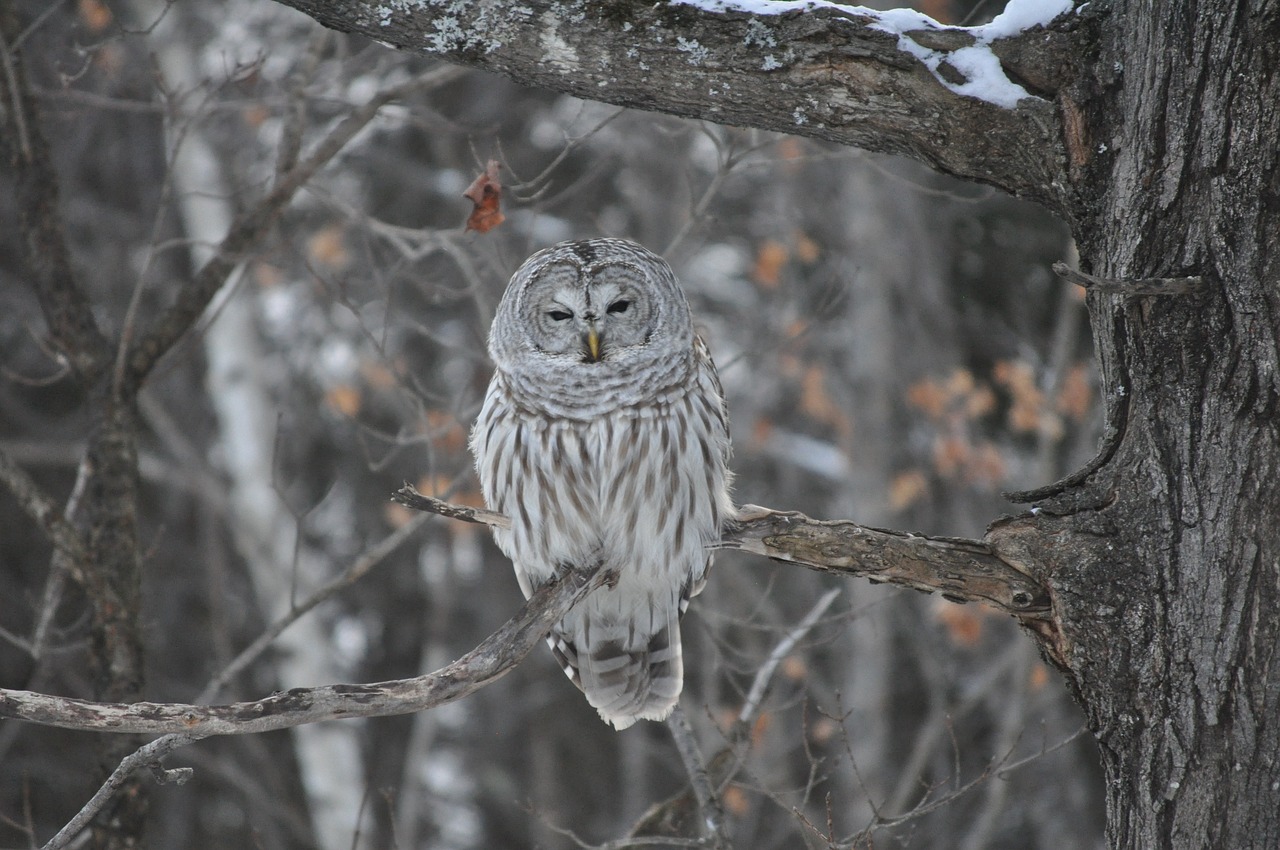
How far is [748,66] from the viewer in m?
2.85

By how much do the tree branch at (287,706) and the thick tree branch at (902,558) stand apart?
38 centimetres

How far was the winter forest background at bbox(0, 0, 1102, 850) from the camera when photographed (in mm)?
7684

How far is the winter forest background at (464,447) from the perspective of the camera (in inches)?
303

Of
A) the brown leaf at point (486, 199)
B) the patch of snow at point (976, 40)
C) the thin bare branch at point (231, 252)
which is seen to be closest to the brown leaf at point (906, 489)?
the brown leaf at point (486, 199)

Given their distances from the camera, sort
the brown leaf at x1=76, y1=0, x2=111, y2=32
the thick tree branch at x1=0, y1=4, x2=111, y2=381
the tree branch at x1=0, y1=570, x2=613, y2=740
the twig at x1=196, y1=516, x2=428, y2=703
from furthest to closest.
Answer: the brown leaf at x1=76, y1=0, x2=111, y2=32
the twig at x1=196, y1=516, x2=428, y2=703
the thick tree branch at x1=0, y1=4, x2=111, y2=381
the tree branch at x1=0, y1=570, x2=613, y2=740

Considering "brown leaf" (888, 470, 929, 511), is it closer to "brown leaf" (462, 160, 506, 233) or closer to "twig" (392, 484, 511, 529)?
"brown leaf" (462, 160, 506, 233)

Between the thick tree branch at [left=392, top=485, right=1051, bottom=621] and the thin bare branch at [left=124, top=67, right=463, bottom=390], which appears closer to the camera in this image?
the thick tree branch at [left=392, top=485, right=1051, bottom=621]

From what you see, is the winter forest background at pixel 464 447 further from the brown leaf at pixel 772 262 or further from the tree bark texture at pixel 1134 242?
the tree bark texture at pixel 1134 242

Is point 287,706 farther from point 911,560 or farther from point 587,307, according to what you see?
point 587,307

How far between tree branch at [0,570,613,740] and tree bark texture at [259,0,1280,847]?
1.24 m

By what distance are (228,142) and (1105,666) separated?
8.15 metres

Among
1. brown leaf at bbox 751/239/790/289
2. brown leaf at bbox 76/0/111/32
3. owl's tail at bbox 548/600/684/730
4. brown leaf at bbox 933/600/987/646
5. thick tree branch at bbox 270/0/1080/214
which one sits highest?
thick tree branch at bbox 270/0/1080/214

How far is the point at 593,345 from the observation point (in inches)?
168

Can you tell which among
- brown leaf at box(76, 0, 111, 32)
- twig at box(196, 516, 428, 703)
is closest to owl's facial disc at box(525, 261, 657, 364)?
twig at box(196, 516, 428, 703)
